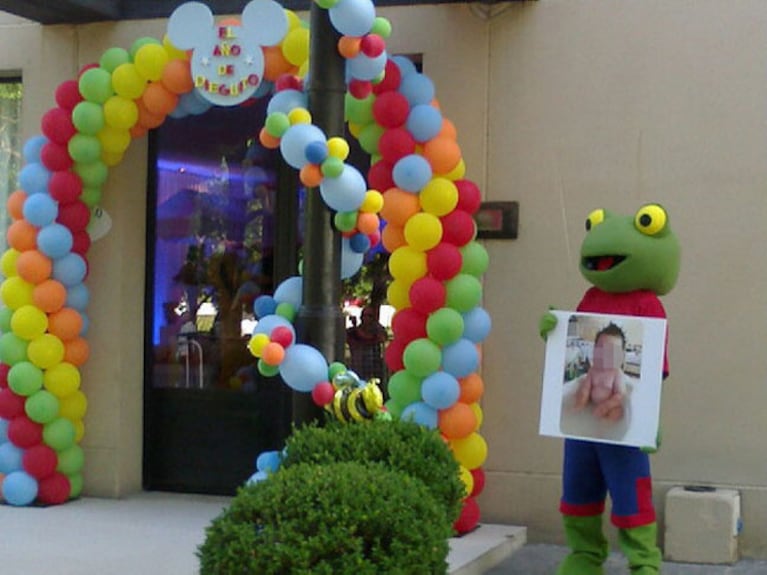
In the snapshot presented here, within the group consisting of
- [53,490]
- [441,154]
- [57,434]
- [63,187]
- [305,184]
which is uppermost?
[441,154]

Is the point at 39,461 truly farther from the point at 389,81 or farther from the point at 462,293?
the point at 389,81

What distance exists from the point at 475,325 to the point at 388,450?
1.89 meters

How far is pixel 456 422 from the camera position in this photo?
6941 millimetres

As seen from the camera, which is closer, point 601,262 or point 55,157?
point 601,262

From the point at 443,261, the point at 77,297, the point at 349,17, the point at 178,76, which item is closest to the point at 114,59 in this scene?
the point at 178,76

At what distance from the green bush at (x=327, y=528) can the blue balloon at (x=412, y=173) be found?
7.81 feet

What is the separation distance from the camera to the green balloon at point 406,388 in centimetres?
696

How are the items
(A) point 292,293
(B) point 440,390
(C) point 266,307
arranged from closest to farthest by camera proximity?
(A) point 292,293, (C) point 266,307, (B) point 440,390

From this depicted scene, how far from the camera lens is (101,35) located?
8461mm

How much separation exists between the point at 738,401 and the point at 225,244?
3.68 metres

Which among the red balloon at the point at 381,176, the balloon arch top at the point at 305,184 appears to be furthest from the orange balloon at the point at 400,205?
the red balloon at the point at 381,176

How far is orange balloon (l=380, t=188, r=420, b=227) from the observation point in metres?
6.94

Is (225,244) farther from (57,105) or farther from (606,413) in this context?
(606,413)

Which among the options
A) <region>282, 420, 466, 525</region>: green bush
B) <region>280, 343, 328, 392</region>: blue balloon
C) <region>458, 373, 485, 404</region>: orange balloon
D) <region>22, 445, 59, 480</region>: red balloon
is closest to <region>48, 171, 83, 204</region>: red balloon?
<region>22, 445, 59, 480</region>: red balloon
